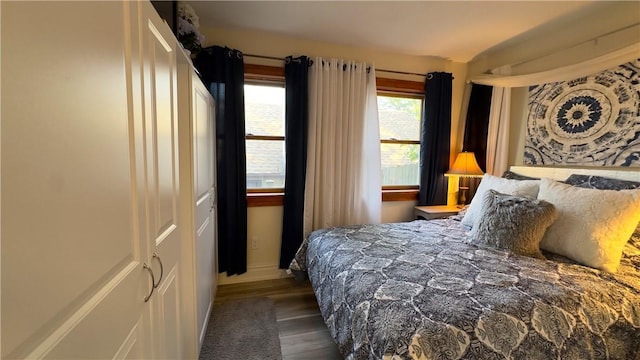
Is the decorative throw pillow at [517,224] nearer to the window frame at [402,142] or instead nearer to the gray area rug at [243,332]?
the window frame at [402,142]

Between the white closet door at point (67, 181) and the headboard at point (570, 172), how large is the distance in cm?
271

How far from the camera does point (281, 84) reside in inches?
105

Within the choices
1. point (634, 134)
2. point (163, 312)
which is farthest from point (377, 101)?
point (163, 312)

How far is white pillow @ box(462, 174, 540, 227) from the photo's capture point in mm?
1955

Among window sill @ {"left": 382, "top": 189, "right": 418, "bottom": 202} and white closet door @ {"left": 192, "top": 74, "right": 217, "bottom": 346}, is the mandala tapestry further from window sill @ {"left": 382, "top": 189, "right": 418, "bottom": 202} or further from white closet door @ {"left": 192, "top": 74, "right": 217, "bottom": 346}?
white closet door @ {"left": 192, "top": 74, "right": 217, "bottom": 346}

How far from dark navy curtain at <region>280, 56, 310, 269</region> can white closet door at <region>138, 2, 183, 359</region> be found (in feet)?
4.64

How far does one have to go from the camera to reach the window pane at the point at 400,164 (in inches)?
121

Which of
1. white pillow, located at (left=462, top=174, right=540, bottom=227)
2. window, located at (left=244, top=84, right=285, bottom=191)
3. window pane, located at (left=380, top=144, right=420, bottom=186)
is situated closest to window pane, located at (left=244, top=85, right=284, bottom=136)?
window, located at (left=244, top=84, right=285, bottom=191)

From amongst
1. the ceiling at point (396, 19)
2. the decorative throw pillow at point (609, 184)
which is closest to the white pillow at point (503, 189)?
the decorative throw pillow at point (609, 184)

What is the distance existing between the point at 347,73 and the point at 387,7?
2.28ft

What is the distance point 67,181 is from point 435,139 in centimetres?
304

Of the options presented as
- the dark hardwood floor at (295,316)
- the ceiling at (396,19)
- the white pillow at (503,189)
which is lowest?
the dark hardwood floor at (295,316)

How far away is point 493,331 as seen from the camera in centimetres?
102

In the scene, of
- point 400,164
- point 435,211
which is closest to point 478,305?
point 435,211
